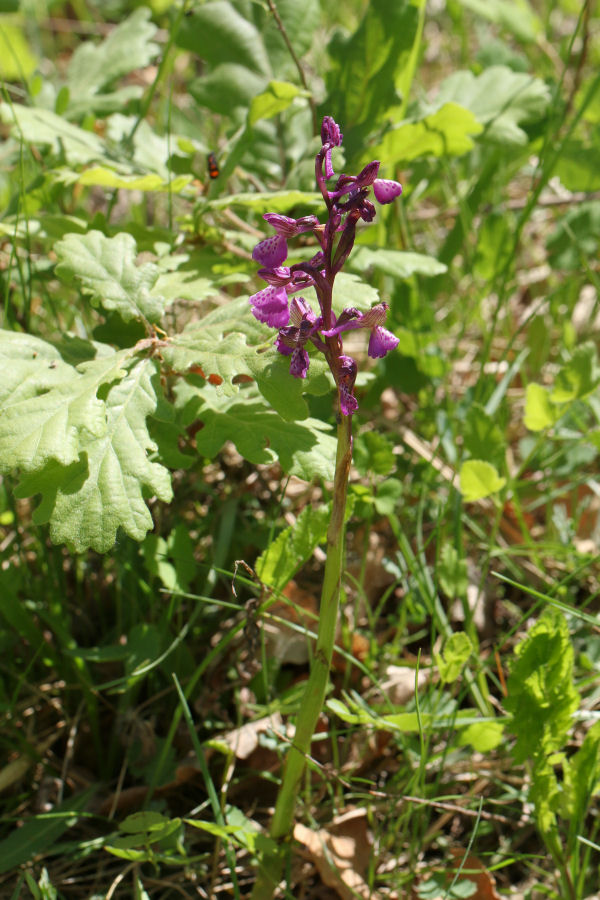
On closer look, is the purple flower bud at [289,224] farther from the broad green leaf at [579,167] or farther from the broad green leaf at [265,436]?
the broad green leaf at [579,167]

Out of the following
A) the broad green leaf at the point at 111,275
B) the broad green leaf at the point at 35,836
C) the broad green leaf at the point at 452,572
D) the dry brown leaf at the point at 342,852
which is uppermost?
the broad green leaf at the point at 111,275

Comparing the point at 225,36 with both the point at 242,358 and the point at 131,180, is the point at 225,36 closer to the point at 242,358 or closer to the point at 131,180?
the point at 131,180

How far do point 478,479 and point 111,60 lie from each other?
1.98m

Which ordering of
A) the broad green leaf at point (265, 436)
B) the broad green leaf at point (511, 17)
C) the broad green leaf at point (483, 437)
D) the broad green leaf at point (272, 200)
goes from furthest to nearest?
the broad green leaf at point (511, 17)
the broad green leaf at point (483, 437)
the broad green leaf at point (272, 200)
the broad green leaf at point (265, 436)

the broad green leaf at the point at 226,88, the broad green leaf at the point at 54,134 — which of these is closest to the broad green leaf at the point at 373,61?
the broad green leaf at the point at 226,88

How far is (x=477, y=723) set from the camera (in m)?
1.95

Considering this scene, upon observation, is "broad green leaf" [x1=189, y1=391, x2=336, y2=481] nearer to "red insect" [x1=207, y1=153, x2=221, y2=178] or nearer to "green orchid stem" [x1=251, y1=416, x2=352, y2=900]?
"green orchid stem" [x1=251, y1=416, x2=352, y2=900]

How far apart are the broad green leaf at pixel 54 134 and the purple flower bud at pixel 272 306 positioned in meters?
1.18

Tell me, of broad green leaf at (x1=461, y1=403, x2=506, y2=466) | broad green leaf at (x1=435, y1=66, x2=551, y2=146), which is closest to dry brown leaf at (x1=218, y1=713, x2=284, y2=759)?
broad green leaf at (x1=461, y1=403, x2=506, y2=466)

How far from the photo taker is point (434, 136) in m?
2.43

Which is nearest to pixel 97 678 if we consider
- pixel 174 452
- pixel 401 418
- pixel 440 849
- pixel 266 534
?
pixel 266 534

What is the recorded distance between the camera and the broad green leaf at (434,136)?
2.35m

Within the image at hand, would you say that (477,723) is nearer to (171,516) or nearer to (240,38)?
(171,516)

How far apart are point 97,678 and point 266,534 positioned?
65 cm
